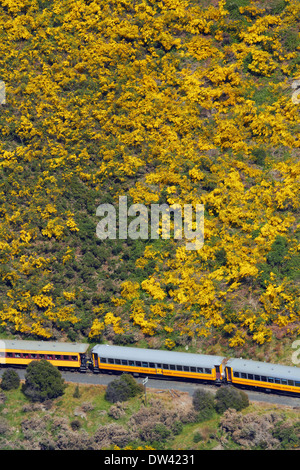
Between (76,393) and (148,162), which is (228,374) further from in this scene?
(148,162)

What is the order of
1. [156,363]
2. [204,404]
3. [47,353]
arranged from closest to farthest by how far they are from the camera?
[204,404]
[156,363]
[47,353]

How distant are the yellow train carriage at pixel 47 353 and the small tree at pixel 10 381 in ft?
5.51

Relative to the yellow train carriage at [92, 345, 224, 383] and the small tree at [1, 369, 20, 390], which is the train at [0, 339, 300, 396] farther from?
the small tree at [1, 369, 20, 390]

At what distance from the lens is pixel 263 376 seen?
72875 millimetres

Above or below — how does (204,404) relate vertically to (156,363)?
below

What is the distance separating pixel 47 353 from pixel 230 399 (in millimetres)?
17937

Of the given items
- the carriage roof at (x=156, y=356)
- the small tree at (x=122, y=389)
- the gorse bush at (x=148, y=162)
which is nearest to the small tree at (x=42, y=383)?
the carriage roof at (x=156, y=356)

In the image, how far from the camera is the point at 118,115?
92.4m

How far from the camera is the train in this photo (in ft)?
239

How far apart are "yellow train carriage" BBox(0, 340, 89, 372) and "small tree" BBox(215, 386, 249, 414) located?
45.5ft

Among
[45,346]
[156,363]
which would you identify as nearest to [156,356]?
[156,363]

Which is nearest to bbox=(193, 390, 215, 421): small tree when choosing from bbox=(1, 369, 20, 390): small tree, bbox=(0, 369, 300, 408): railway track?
bbox=(0, 369, 300, 408): railway track

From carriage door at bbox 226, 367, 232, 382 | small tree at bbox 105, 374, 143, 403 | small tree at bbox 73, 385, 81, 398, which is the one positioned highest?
carriage door at bbox 226, 367, 232, 382

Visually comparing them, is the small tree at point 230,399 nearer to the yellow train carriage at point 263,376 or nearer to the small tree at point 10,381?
the yellow train carriage at point 263,376
